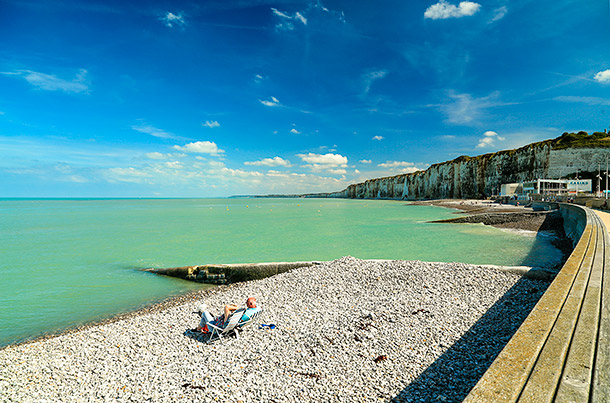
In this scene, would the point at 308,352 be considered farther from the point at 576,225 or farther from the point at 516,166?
the point at 516,166

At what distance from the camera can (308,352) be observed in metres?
5.43

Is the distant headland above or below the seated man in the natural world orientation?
above

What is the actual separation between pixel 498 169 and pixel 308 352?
327 ft

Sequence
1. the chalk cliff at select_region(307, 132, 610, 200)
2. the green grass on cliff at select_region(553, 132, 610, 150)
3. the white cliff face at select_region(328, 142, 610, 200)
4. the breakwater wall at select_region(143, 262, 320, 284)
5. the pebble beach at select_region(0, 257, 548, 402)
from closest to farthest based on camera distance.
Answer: the pebble beach at select_region(0, 257, 548, 402) → the breakwater wall at select_region(143, 262, 320, 284) → the green grass on cliff at select_region(553, 132, 610, 150) → the chalk cliff at select_region(307, 132, 610, 200) → the white cliff face at select_region(328, 142, 610, 200)

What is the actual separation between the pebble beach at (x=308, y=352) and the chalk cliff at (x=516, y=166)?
86280 mm

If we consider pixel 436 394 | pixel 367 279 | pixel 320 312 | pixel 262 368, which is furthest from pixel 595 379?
pixel 367 279

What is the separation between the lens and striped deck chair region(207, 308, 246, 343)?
6.24 meters

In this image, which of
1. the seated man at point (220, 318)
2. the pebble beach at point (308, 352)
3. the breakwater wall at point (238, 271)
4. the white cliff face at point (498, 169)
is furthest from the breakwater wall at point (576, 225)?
the white cliff face at point (498, 169)

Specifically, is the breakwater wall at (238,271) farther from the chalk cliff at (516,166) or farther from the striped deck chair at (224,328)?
the chalk cliff at (516,166)

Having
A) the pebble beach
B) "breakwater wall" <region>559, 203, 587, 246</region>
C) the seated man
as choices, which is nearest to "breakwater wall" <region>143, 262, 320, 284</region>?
the pebble beach

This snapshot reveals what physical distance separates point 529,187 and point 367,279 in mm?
78782

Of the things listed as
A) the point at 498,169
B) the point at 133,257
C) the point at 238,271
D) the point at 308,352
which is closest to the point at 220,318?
the point at 308,352

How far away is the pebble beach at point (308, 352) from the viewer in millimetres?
4457

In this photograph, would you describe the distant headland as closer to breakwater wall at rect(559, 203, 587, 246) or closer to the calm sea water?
breakwater wall at rect(559, 203, 587, 246)
